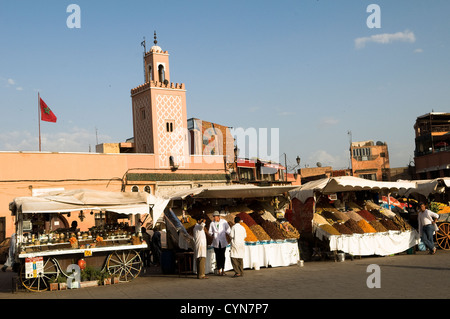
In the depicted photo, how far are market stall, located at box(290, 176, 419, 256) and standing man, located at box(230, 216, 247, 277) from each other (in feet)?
9.05

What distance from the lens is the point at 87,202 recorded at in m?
11.2

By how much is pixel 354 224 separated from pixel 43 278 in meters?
7.54

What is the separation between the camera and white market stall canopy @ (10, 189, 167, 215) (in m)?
10.7

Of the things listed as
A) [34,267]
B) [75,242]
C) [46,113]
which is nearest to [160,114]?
[46,113]

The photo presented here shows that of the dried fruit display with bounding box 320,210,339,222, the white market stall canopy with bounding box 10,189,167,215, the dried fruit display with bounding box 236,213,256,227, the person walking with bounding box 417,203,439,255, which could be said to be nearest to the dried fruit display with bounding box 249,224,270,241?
the dried fruit display with bounding box 236,213,256,227

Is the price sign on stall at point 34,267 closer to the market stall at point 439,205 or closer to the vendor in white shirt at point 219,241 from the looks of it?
the vendor in white shirt at point 219,241

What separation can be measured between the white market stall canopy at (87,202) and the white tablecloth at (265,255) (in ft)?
5.81

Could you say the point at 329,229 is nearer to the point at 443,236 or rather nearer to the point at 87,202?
the point at 443,236

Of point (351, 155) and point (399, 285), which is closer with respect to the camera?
point (399, 285)

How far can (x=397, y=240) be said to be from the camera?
46.4ft
